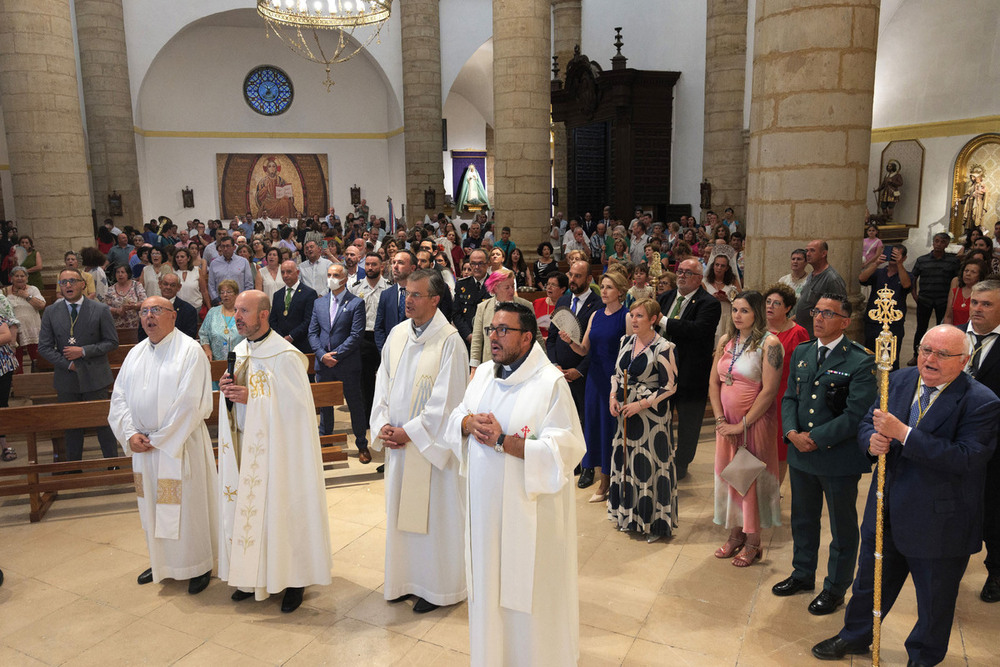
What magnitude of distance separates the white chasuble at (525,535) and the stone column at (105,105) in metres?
17.3

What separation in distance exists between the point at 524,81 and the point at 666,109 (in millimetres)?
8185

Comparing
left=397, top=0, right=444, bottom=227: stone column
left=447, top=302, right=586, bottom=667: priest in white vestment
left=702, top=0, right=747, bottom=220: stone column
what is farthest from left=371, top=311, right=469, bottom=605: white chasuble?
left=397, top=0, right=444, bottom=227: stone column

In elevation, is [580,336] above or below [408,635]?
above

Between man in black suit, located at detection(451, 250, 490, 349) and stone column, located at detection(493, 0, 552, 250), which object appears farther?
stone column, located at detection(493, 0, 552, 250)

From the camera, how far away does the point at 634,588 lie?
4531mm

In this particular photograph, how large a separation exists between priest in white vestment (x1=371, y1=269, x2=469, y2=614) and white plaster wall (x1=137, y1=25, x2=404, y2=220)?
64.3ft

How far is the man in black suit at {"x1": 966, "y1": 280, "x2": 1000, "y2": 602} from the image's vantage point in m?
4.28

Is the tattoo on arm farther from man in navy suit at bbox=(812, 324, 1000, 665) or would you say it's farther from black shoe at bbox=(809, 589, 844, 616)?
black shoe at bbox=(809, 589, 844, 616)

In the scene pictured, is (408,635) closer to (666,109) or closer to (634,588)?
(634,588)

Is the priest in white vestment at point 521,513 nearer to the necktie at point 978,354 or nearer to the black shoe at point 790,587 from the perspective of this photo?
the black shoe at point 790,587

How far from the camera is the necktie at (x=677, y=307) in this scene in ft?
20.0

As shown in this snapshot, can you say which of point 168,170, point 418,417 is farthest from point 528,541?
point 168,170

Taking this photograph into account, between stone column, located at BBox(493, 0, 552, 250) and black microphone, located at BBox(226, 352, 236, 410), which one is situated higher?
stone column, located at BBox(493, 0, 552, 250)

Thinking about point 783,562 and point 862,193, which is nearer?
point 783,562
